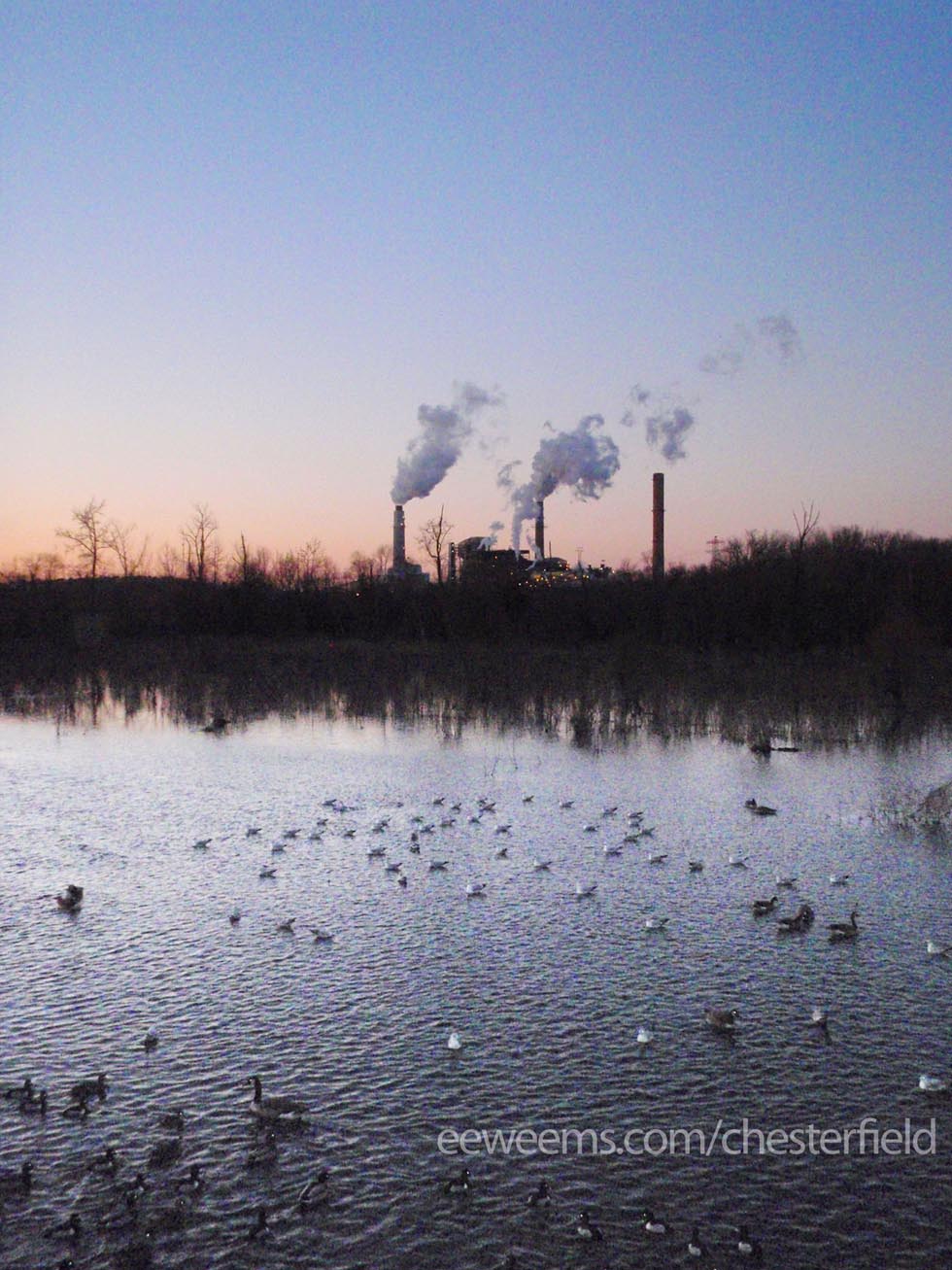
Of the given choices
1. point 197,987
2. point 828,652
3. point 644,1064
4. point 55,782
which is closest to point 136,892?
point 197,987

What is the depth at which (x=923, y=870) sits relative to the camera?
12.3 m

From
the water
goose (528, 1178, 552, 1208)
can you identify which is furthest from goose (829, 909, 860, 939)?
goose (528, 1178, 552, 1208)

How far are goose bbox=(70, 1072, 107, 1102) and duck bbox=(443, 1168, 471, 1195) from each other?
2.14 meters

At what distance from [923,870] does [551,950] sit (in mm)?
4853

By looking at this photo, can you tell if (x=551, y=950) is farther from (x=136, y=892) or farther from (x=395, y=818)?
(x=395, y=818)

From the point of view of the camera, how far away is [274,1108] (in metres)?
6.61

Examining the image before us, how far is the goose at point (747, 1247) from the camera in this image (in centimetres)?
544

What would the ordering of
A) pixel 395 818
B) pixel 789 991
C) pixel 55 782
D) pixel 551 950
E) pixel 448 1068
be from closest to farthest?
1. pixel 448 1068
2. pixel 789 991
3. pixel 551 950
4. pixel 395 818
5. pixel 55 782

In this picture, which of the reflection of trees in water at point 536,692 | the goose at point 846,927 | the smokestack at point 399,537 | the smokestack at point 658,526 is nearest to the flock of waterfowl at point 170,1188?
the goose at point 846,927

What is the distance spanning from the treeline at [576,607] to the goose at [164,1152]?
28.2 meters

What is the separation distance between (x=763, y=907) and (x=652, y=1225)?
17.4ft

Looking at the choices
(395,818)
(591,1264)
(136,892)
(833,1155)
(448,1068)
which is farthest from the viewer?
(395,818)

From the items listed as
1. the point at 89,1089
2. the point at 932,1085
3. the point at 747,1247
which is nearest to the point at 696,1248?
the point at 747,1247

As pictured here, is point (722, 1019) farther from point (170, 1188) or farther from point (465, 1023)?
point (170, 1188)
